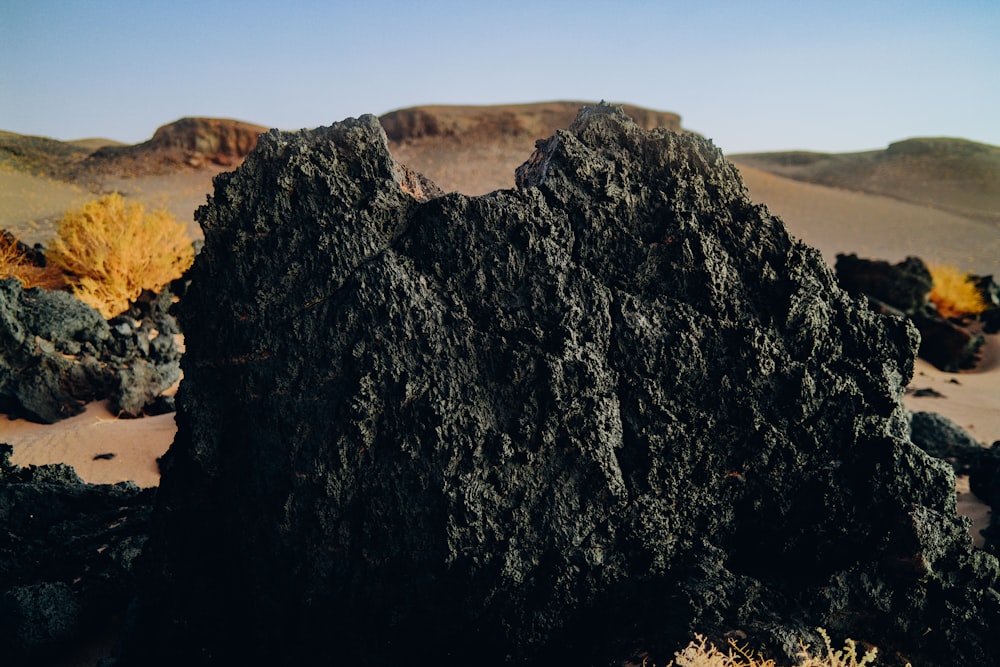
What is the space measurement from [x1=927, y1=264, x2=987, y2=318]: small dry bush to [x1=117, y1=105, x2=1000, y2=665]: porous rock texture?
14472mm

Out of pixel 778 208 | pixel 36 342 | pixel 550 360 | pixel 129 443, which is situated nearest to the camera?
pixel 550 360

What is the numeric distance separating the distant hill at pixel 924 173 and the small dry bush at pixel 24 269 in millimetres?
47844

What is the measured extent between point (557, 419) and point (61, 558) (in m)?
3.15

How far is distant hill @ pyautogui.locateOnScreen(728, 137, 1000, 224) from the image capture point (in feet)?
163

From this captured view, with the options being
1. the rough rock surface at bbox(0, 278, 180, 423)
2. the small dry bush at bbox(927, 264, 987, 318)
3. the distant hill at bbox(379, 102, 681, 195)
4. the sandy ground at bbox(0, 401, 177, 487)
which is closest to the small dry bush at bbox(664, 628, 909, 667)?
the sandy ground at bbox(0, 401, 177, 487)

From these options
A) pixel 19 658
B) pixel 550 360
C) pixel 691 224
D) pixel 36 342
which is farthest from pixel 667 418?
pixel 36 342

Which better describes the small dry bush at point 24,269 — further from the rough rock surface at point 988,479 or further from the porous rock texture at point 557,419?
the rough rock surface at point 988,479

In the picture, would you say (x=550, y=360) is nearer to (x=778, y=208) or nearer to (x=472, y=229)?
(x=472, y=229)

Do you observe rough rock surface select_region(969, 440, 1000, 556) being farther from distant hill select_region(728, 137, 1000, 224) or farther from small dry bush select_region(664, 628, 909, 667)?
distant hill select_region(728, 137, 1000, 224)

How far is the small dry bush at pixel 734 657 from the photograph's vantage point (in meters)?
2.09

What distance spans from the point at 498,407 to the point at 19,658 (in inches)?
110

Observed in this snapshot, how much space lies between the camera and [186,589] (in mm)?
2877

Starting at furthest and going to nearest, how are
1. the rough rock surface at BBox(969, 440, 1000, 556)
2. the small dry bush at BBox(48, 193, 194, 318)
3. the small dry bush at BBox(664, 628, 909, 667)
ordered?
the small dry bush at BBox(48, 193, 194, 318) < the rough rock surface at BBox(969, 440, 1000, 556) < the small dry bush at BBox(664, 628, 909, 667)

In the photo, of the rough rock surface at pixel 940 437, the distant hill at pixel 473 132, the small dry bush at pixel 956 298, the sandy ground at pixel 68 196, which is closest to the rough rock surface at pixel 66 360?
the rough rock surface at pixel 940 437
